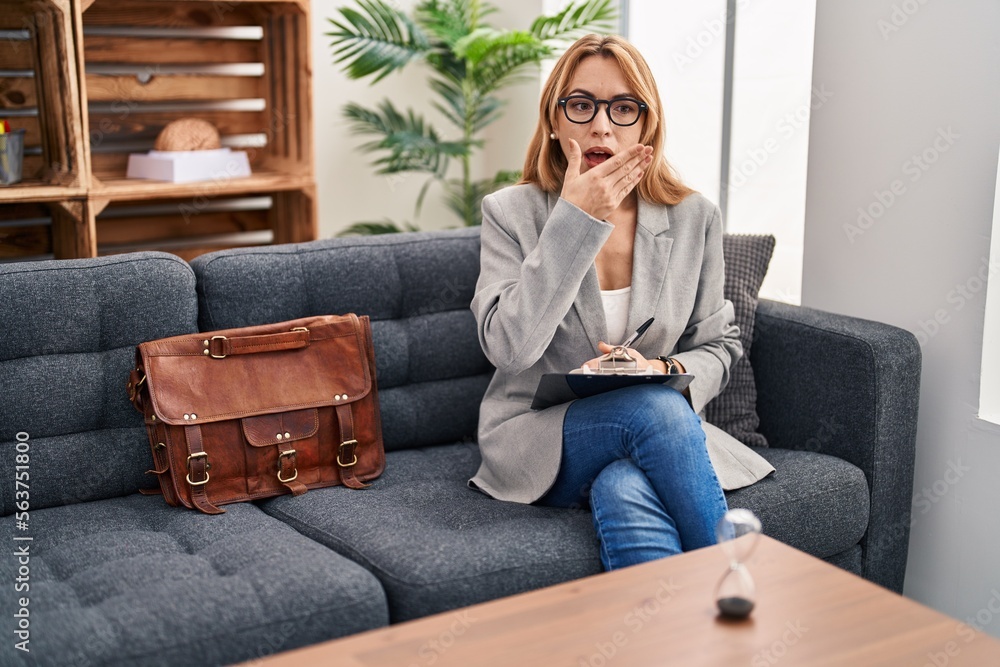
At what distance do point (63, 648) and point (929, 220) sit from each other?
1799 millimetres

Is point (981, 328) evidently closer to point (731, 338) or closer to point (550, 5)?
point (731, 338)

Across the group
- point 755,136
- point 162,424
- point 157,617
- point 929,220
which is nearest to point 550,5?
point 755,136

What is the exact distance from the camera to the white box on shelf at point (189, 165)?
9.55 feet

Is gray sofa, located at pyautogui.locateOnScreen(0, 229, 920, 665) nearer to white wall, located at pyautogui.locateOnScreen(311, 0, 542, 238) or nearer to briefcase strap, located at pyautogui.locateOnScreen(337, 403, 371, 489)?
briefcase strap, located at pyautogui.locateOnScreen(337, 403, 371, 489)

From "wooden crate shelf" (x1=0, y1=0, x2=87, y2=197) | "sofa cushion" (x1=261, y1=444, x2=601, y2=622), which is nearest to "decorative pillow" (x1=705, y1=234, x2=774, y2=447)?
"sofa cushion" (x1=261, y1=444, x2=601, y2=622)

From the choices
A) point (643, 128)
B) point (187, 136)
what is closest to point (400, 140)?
point (187, 136)

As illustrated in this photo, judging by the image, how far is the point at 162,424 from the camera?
1.91 metres

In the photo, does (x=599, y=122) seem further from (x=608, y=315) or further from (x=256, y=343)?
(x=256, y=343)

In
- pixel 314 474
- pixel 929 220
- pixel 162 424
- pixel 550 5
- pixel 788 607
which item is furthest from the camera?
pixel 550 5

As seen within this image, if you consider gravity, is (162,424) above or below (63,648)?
above

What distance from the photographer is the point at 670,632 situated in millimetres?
Answer: 1252

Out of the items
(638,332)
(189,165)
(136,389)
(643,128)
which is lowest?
(136,389)

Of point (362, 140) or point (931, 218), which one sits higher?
point (362, 140)

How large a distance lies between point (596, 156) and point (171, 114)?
165 cm
